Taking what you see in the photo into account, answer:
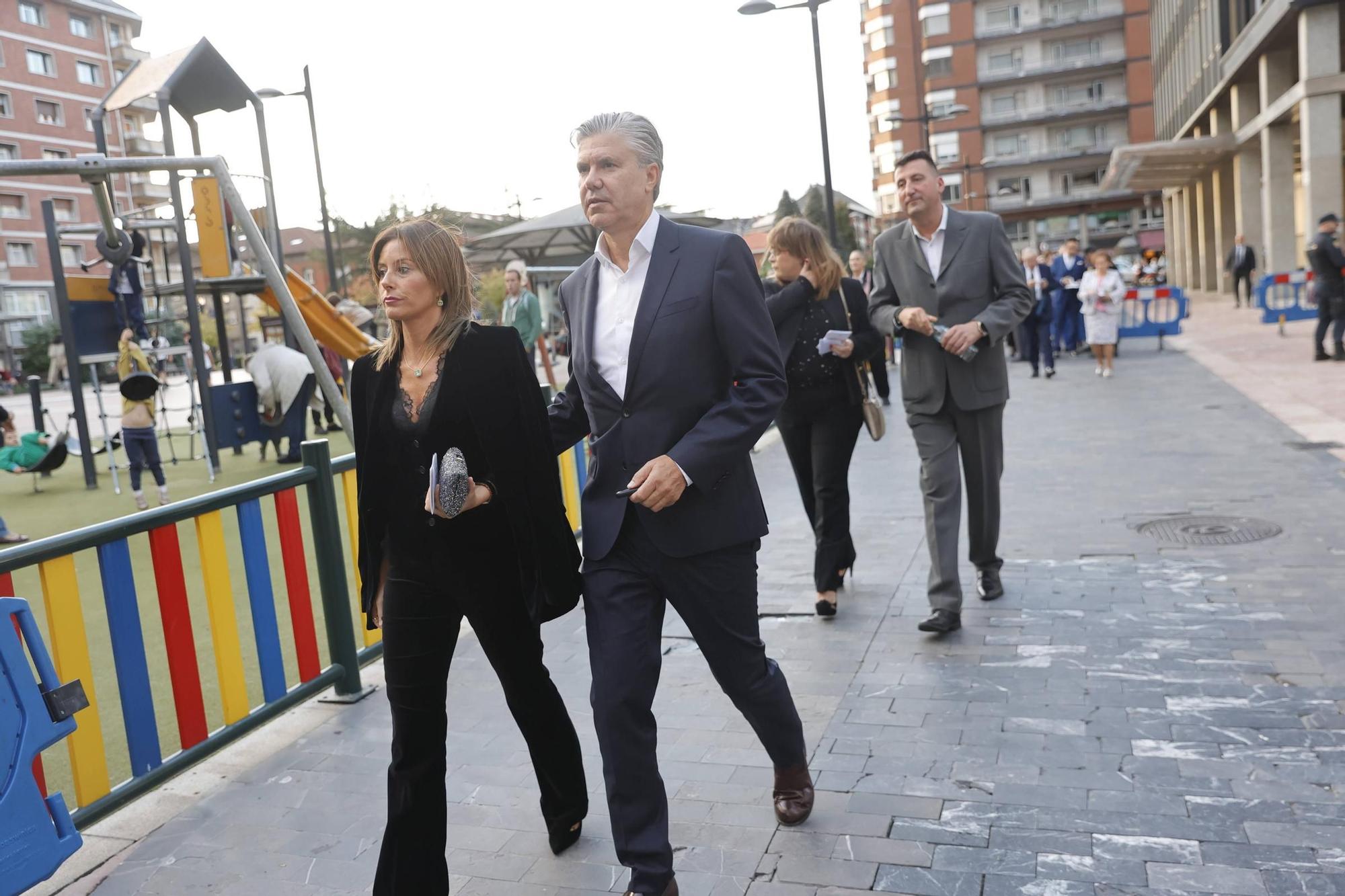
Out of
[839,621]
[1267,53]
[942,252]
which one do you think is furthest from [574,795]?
[1267,53]

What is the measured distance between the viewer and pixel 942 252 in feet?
17.6

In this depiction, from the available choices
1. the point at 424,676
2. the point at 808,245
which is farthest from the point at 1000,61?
the point at 424,676

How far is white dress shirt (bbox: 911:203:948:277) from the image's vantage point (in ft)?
17.6

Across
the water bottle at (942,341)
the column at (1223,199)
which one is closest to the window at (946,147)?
the column at (1223,199)

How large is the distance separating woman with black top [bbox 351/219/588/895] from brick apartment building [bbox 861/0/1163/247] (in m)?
80.9

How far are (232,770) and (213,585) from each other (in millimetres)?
691

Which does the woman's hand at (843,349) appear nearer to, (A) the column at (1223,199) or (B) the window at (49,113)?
(B) the window at (49,113)

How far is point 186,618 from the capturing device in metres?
4.03

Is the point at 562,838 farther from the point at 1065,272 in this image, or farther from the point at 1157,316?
the point at 1157,316

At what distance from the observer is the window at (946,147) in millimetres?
81438

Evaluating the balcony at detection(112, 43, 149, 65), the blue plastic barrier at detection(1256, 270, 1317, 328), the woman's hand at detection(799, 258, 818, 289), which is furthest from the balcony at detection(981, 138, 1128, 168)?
the woman's hand at detection(799, 258, 818, 289)

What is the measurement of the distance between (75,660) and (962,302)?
391cm

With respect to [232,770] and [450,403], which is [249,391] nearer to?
[232,770]

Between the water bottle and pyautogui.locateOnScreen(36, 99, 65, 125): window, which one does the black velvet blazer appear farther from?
pyautogui.locateOnScreen(36, 99, 65, 125): window
